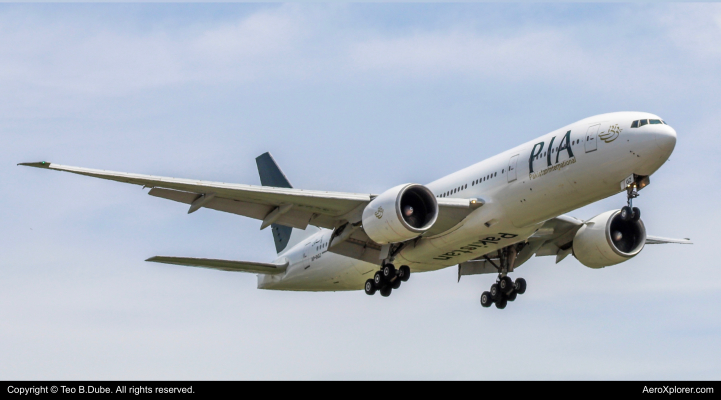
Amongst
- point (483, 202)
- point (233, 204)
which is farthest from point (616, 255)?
point (233, 204)

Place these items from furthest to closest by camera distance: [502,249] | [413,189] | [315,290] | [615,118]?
[315,290]
[502,249]
[413,189]
[615,118]

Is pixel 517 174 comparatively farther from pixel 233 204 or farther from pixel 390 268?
pixel 233 204

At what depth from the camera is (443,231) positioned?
28141 millimetres

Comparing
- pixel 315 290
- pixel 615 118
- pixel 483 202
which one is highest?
pixel 615 118

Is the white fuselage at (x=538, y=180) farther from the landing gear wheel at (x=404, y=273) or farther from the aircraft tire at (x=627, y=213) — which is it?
the aircraft tire at (x=627, y=213)

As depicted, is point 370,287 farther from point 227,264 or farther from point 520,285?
point 520,285

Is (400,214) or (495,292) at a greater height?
(400,214)


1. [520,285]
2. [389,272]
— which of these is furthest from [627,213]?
[389,272]

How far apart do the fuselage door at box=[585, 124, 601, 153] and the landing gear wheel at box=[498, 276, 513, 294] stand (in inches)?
315

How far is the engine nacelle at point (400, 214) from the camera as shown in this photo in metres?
26.4

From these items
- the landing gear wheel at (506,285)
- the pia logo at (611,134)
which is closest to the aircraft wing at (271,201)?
the pia logo at (611,134)

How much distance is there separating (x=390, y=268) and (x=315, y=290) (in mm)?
5120

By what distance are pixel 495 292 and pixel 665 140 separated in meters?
9.93

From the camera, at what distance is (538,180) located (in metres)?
25.8
